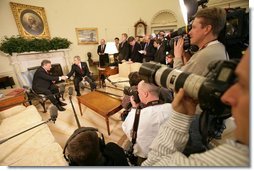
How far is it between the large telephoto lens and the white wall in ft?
8.47

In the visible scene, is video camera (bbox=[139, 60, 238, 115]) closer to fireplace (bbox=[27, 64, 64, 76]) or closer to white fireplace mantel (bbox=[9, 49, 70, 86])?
white fireplace mantel (bbox=[9, 49, 70, 86])

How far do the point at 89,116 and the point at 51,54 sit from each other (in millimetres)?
2718

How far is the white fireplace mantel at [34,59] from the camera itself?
3650 mm

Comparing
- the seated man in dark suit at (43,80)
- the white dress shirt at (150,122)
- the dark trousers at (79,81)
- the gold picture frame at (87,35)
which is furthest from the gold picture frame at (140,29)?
the white dress shirt at (150,122)

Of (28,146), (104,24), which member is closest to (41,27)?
(104,24)

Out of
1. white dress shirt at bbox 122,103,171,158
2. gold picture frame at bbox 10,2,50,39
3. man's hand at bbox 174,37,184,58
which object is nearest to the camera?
white dress shirt at bbox 122,103,171,158

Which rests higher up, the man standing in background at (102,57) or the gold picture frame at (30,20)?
the gold picture frame at (30,20)

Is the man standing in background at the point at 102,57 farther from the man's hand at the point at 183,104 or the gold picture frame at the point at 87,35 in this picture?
the man's hand at the point at 183,104

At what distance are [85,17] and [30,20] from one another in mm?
1530

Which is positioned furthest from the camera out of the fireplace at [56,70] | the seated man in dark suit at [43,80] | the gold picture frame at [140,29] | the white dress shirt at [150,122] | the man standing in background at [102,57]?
the man standing in background at [102,57]

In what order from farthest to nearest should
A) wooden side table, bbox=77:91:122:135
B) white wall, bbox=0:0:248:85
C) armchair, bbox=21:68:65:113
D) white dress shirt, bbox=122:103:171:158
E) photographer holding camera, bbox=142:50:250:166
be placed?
white wall, bbox=0:0:248:85 → armchair, bbox=21:68:65:113 → wooden side table, bbox=77:91:122:135 → white dress shirt, bbox=122:103:171:158 → photographer holding camera, bbox=142:50:250:166

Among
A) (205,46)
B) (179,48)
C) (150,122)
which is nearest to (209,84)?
(150,122)

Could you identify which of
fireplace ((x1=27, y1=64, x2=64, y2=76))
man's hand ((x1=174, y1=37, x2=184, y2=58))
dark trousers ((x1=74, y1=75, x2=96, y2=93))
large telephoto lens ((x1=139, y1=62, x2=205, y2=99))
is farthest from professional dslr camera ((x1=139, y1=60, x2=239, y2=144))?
fireplace ((x1=27, y1=64, x2=64, y2=76))

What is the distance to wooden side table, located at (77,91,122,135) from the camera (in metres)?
1.92
